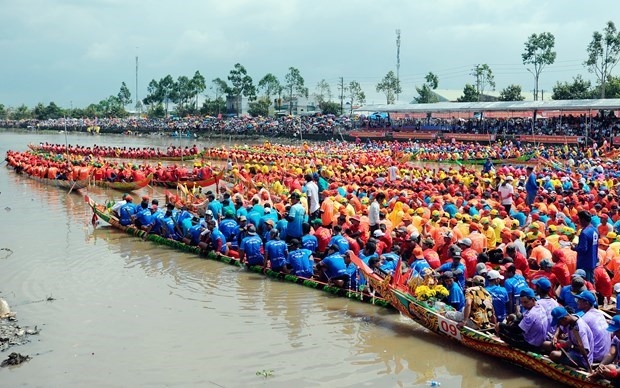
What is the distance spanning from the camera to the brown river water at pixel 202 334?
875 centimetres

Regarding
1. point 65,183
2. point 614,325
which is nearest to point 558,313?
point 614,325

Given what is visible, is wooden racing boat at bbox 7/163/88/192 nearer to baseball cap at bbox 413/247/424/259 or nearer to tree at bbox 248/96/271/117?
baseball cap at bbox 413/247/424/259

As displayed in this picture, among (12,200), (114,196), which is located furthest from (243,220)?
(12,200)

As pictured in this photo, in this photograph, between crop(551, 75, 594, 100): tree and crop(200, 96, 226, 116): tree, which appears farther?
crop(200, 96, 226, 116): tree

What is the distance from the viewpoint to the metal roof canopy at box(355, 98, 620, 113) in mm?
40719

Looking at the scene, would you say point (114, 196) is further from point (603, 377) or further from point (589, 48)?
point (589, 48)

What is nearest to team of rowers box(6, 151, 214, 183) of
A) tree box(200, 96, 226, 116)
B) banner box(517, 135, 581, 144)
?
banner box(517, 135, 581, 144)

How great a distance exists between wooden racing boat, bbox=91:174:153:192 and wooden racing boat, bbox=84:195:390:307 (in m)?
5.82

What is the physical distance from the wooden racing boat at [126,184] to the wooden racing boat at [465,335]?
16.1 m

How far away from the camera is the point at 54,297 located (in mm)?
12391

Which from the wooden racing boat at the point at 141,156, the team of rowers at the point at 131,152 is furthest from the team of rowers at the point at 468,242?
the team of rowers at the point at 131,152

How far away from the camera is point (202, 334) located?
406 inches

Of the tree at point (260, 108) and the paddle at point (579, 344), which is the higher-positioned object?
the tree at point (260, 108)

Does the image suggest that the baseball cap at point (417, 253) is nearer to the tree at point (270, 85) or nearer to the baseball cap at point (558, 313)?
the baseball cap at point (558, 313)
